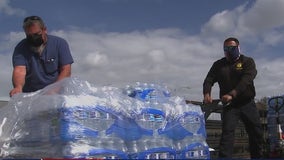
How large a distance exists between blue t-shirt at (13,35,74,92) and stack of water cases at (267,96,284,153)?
376cm

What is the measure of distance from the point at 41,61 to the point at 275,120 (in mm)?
4168

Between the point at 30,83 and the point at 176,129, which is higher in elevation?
the point at 30,83

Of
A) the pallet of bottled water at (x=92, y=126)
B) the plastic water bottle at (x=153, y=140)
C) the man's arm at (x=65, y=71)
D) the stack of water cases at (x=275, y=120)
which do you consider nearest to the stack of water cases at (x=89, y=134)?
the pallet of bottled water at (x=92, y=126)

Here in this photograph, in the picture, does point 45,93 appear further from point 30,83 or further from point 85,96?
point 30,83

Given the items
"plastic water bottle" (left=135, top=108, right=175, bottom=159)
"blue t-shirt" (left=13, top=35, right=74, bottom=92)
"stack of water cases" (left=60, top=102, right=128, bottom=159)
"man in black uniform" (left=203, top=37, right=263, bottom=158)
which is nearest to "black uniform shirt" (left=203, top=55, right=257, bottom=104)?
"man in black uniform" (left=203, top=37, right=263, bottom=158)

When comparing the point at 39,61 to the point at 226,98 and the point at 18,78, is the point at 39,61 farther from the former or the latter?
the point at 226,98

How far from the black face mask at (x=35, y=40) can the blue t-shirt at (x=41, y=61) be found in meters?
0.09

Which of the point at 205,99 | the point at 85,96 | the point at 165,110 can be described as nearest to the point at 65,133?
the point at 85,96

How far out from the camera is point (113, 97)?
11.8 ft

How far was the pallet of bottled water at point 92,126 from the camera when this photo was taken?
10.6ft

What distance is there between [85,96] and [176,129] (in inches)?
35.2

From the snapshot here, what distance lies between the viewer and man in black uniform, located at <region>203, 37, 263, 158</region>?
18.1 ft

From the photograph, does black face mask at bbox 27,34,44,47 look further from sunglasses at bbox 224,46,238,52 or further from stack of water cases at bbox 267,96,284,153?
stack of water cases at bbox 267,96,284,153

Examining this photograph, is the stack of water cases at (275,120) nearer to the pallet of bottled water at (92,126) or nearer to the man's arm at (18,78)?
the pallet of bottled water at (92,126)
